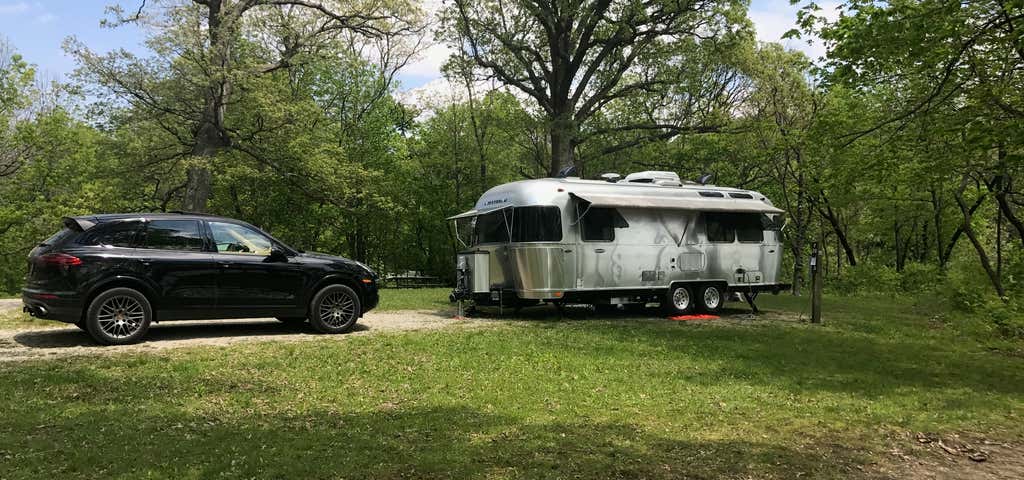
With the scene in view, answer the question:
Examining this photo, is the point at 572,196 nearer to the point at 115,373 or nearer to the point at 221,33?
the point at 115,373

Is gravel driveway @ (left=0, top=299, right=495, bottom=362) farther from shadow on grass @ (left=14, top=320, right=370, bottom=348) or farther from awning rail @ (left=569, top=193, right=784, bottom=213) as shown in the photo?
awning rail @ (left=569, top=193, right=784, bottom=213)

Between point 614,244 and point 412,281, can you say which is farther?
point 412,281

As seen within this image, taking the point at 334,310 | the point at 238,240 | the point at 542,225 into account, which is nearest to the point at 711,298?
the point at 542,225

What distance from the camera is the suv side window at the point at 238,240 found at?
9.40m

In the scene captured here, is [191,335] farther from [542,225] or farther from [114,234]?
[542,225]

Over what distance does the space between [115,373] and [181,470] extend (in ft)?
11.7

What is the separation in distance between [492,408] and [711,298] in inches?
406

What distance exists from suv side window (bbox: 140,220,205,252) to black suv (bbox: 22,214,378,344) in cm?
1

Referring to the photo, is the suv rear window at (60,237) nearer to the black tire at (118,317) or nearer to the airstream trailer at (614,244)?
the black tire at (118,317)

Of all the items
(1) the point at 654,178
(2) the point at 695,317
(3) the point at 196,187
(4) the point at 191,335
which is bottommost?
(2) the point at 695,317

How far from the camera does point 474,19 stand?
902 inches

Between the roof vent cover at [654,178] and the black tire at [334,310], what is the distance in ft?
23.1

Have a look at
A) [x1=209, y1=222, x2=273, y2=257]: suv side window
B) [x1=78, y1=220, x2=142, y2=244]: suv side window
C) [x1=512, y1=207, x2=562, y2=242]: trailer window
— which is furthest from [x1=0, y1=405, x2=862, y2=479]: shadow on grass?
[x1=512, y1=207, x2=562, y2=242]: trailer window

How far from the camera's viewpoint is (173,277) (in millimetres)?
8789
